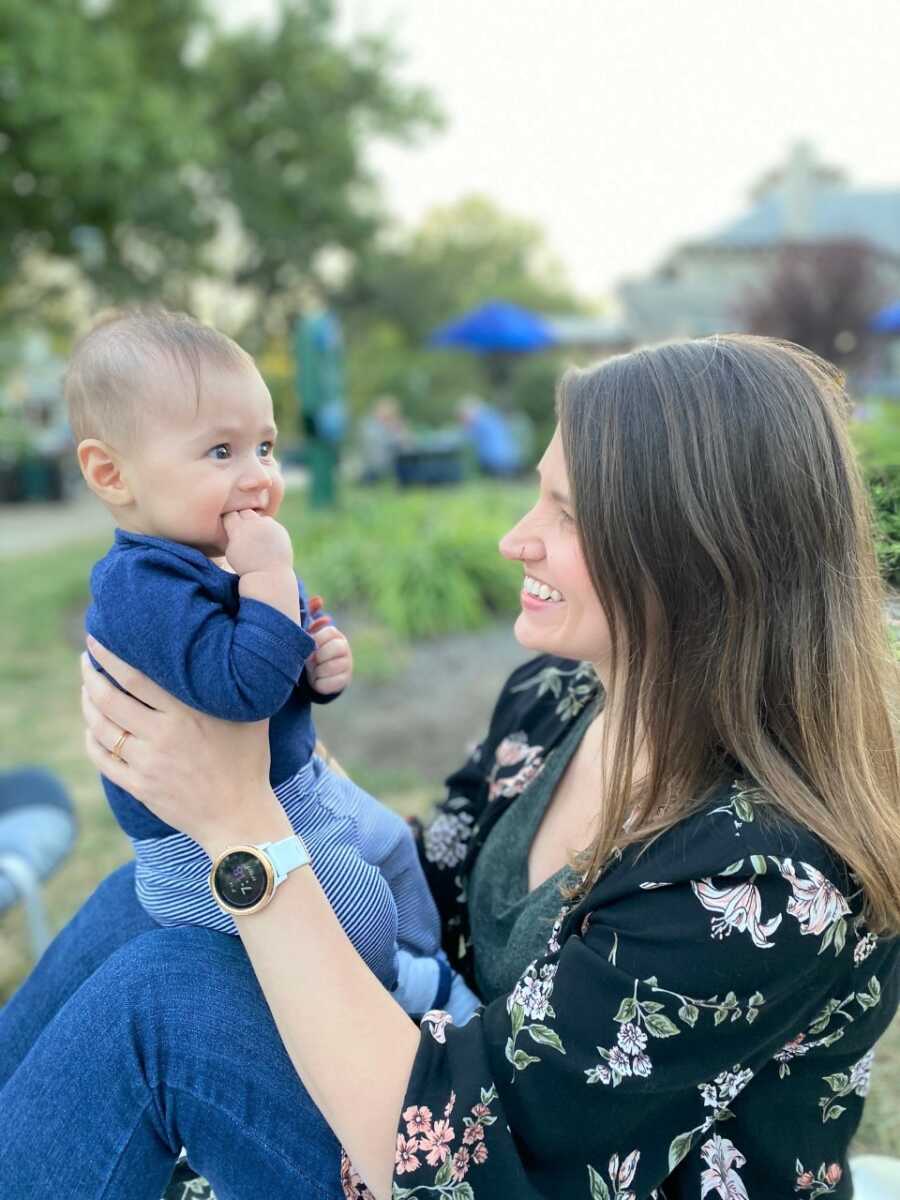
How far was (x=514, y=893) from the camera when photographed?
166cm

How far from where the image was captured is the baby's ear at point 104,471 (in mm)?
1531

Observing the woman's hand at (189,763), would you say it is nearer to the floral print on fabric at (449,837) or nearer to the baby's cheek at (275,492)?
the baby's cheek at (275,492)

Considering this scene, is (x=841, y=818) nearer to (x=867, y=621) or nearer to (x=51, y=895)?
(x=867, y=621)

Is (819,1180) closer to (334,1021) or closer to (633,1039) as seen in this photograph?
(633,1039)

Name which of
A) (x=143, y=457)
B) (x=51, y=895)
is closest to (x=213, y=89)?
(x=51, y=895)

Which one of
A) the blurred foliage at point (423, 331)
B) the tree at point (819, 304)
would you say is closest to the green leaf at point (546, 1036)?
the blurred foliage at point (423, 331)

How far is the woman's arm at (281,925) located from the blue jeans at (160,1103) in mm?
94

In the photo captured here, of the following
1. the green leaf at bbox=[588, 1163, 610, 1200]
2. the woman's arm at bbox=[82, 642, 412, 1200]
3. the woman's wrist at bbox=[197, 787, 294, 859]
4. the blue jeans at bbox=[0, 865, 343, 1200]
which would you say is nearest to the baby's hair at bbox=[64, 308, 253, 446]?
the woman's arm at bbox=[82, 642, 412, 1200]

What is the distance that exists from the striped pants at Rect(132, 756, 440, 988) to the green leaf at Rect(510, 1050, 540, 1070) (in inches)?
15.8

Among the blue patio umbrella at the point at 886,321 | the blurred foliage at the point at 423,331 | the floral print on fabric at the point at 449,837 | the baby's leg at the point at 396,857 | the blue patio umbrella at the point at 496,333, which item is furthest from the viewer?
the blurred foliage at the point at 423,331

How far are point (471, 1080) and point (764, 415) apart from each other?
2.77 ft

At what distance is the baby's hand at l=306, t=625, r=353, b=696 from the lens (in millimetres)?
1689

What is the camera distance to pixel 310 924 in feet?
4.39

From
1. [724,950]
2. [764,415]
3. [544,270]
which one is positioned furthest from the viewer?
[544,270]
